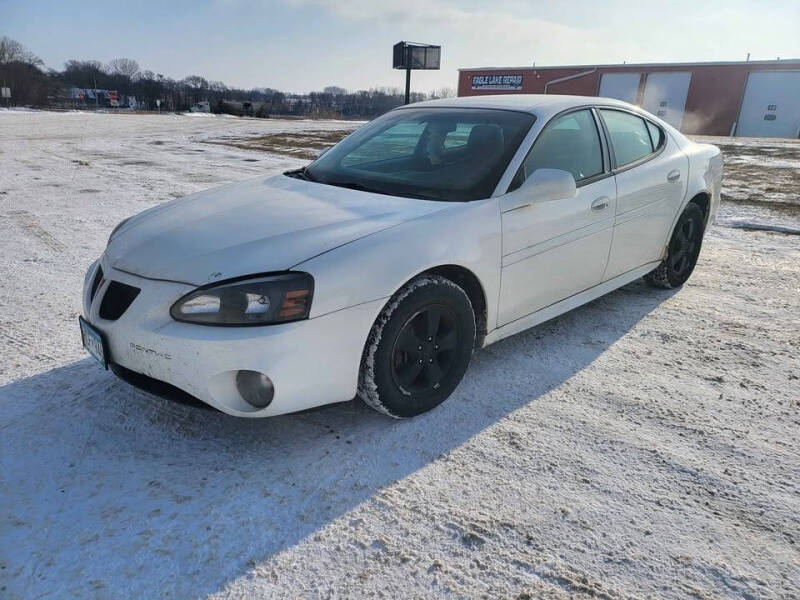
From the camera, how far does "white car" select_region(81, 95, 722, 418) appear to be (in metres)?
2.22

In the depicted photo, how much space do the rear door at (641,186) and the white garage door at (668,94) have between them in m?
36.6

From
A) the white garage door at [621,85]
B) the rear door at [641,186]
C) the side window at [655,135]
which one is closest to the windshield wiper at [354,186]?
the rear door at [641,186]

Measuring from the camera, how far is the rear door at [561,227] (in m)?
2.96

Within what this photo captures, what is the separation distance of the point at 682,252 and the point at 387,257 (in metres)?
3.06

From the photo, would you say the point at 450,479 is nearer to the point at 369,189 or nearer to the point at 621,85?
the point at 369,189

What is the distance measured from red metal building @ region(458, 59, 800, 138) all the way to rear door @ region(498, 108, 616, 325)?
3617cm

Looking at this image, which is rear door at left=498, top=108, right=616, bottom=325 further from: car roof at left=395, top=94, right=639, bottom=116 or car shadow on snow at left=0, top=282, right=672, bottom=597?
car shadow on snow at left=0, top=282, right=672, bottom=597

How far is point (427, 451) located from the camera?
2488 mm

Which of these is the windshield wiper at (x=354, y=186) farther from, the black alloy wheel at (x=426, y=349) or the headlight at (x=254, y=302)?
the headlight at (x=254, y=302)

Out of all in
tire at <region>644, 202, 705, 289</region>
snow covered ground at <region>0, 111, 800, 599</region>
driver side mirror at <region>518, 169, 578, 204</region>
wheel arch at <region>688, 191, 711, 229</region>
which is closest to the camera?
snow covered ground at <region>0, 111, 800, 599</region>

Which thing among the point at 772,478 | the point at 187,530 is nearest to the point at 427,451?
the point at 187,530

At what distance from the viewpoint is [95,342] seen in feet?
8.14

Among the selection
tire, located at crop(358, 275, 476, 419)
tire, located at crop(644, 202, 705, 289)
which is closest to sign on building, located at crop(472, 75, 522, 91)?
tire, located at crop(644, 202, 705, 289)

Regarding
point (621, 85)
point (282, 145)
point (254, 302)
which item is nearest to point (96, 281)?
point (254, 302)
